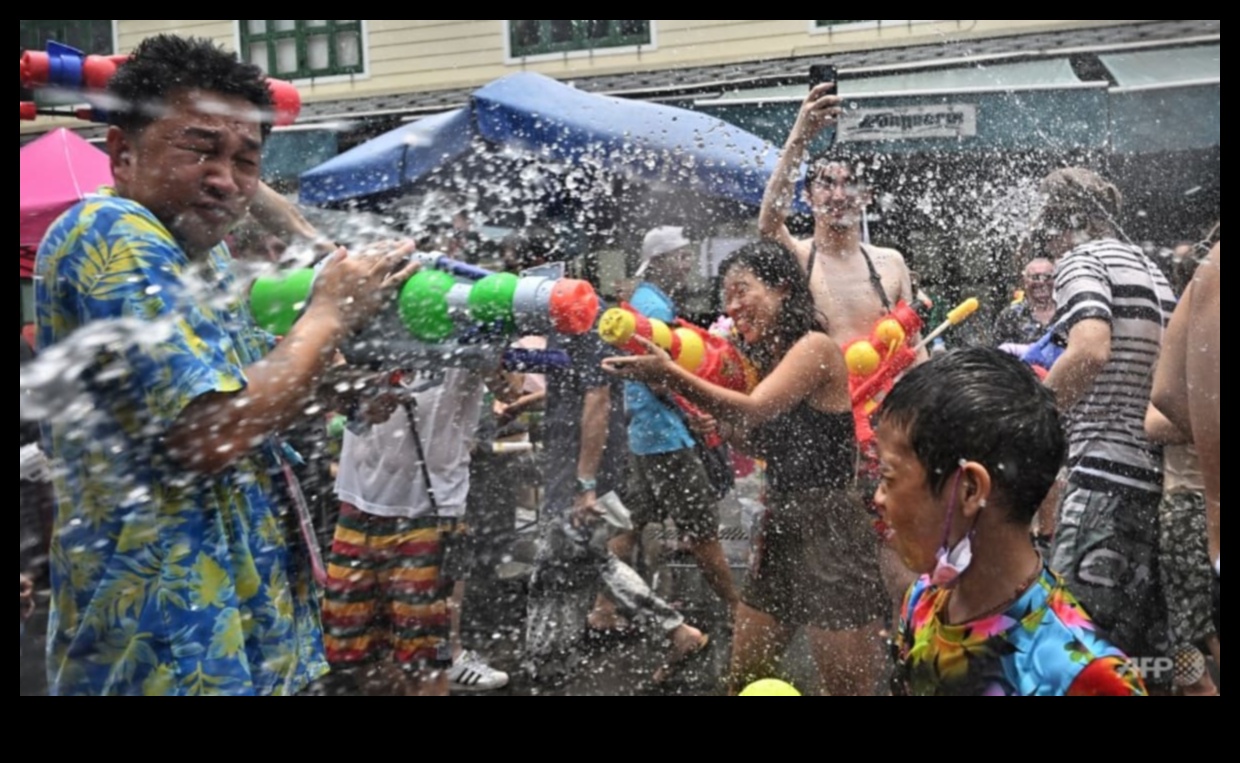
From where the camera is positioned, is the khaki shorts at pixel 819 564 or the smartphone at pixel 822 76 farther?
the smartphone at pixel 822 76

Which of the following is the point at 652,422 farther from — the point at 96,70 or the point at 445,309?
the point at 96,70

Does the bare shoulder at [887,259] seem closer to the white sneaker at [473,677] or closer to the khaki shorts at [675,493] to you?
the khaki shorts at [675,493]

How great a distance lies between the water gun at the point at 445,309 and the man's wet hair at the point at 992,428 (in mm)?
960

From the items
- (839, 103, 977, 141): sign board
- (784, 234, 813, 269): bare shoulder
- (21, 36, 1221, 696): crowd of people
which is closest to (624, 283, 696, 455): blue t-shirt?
(21, 36, 1221, 696): crowd of people

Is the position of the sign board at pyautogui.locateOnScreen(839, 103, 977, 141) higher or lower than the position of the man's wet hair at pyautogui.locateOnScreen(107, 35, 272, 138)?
higher

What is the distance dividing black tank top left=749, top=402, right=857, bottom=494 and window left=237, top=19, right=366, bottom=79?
11.8 ft

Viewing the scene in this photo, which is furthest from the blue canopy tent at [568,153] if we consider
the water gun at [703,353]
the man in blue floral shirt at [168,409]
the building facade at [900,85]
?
the man in blue floral shirt at [168,409]

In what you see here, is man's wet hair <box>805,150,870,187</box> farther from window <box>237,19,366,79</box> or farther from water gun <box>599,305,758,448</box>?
window <box>237,19,366,79</box>

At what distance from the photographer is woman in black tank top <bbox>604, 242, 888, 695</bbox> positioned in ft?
9.51

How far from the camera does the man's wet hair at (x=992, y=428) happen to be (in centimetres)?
175

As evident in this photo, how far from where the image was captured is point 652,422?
407 centimetres

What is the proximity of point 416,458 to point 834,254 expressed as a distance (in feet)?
4.75

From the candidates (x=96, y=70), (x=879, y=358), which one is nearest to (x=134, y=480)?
(x=96, y=70)

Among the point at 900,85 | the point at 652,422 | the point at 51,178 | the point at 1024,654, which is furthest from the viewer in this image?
the point at 900,85
